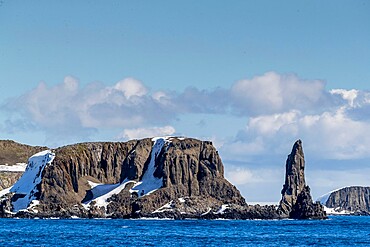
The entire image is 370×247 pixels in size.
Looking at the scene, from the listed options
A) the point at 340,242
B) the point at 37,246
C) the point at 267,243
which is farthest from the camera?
the point at 340,242

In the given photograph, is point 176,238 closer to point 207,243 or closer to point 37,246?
point 207,243

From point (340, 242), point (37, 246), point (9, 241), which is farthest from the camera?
point (340, 242)

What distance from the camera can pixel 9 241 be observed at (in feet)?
398

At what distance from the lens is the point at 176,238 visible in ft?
459

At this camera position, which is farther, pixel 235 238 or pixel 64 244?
pixel 235 238

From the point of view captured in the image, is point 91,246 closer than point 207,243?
Yes

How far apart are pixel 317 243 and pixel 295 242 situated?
11.5ft

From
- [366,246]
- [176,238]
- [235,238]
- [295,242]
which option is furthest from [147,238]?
[366,246]

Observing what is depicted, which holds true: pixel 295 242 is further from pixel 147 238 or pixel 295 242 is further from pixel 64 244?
pixel 64 244

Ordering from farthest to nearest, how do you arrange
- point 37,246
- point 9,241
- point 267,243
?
1. point 267,243
2. point 9,241
3. point 37,246

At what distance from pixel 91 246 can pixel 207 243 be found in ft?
63.8

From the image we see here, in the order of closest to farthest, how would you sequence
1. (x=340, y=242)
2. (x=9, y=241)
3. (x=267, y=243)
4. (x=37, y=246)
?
(x=37, y=246) < (x=9, y=241) < (x=267, y=243) < (x=340, y=242)

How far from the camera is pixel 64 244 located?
11856 centimetres

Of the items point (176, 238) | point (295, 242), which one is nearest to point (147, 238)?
point (176, 238)
